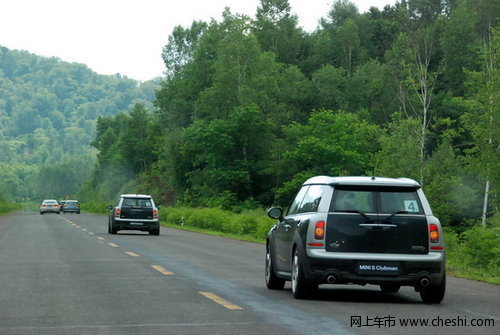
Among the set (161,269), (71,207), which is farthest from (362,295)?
(71,207)

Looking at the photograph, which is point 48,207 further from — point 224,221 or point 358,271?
point 358,271

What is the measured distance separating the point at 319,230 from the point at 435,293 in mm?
1710

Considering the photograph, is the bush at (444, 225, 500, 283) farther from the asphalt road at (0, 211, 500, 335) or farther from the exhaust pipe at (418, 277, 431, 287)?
the exhaust pipe at (418, 277, 431, 287)

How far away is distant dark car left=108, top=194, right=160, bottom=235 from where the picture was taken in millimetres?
36594

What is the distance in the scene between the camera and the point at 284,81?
88000 millimetres

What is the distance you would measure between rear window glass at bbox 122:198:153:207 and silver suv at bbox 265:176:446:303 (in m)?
25.3

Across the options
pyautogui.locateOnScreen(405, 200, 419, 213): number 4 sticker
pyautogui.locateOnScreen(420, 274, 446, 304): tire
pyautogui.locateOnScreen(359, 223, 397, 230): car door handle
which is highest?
pyautogui.locateOnScreen(405, 200, 419, 213): number 4 sticker

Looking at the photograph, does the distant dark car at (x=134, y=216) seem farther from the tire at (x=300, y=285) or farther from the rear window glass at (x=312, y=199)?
the tire at (x=300, y=285)

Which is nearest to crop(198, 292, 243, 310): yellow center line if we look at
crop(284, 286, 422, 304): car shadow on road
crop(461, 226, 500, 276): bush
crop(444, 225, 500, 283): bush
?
crop(284, 286, 422, 304): car shadow on road

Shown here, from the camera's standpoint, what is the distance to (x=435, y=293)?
11852 mm

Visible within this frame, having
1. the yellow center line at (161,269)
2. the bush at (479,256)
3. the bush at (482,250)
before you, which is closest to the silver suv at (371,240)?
the yellow center line at (161,269)

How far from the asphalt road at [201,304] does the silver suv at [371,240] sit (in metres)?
0.34

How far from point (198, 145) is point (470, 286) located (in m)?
58.3

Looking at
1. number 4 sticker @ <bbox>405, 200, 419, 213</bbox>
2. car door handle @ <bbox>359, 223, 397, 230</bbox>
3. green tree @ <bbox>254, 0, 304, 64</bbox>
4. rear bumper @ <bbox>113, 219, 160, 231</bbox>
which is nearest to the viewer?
car door handle @ <bbox>359, 223, 397, 230</bbox>
